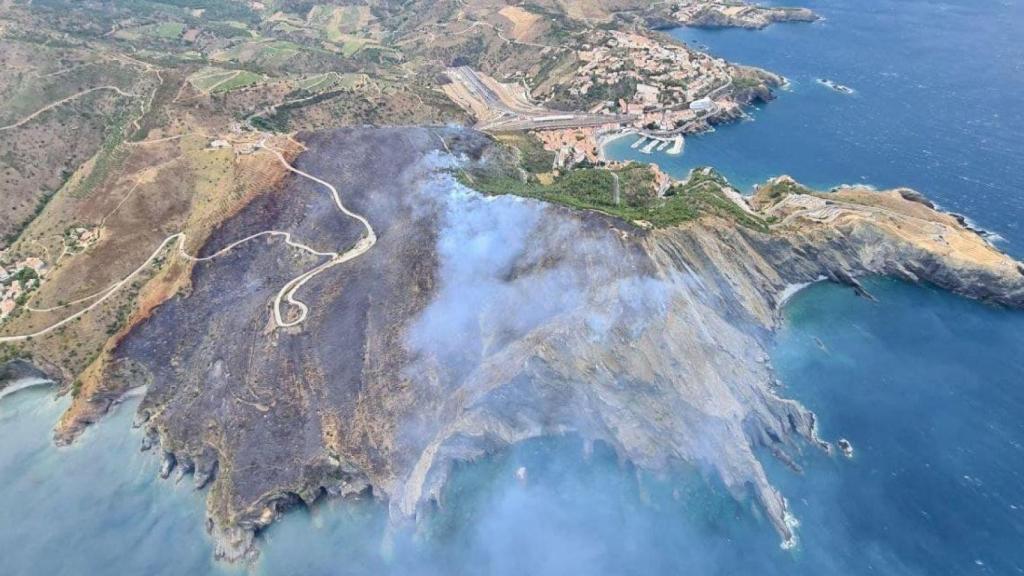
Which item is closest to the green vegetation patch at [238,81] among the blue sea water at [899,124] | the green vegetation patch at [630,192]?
the green vegetation patch at [630,192]

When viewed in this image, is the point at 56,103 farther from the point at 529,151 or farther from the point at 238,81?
the point at 529,151

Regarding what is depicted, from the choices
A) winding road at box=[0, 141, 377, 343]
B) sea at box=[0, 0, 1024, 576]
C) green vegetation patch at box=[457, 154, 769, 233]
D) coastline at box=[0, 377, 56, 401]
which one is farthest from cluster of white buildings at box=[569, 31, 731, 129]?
coastline at box=[0, 377, 56, 401]

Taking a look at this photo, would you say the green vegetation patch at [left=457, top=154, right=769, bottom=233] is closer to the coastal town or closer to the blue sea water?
the coastal town

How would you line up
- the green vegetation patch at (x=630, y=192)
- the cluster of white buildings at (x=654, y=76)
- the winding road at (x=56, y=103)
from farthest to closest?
the cluster of white buildings at (x=654, y=76)
the winding road at (x=56, y=103)
the green vegetation patch at (x=630, y=192)

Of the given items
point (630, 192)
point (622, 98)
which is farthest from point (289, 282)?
point (622, 98)

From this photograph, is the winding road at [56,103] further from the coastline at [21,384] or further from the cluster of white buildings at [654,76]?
the cluster of white buildings at [654,76]

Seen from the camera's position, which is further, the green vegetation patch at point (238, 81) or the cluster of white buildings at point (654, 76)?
the cluster of white buildings at point (654, 76)

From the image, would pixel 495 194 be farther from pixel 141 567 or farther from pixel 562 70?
pixel 562 70
